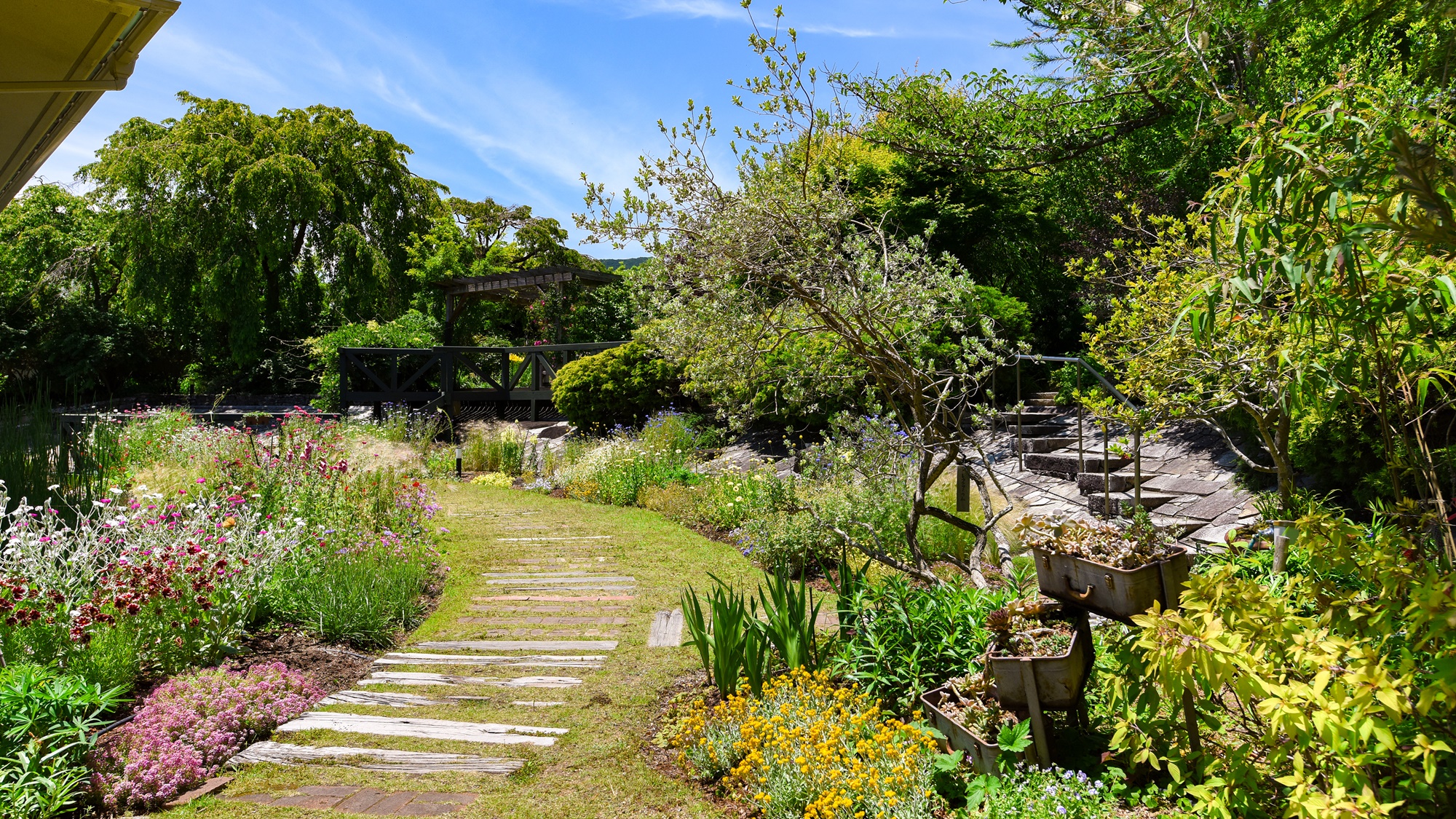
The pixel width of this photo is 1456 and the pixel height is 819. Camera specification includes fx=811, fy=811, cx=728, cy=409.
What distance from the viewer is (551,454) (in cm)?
1173

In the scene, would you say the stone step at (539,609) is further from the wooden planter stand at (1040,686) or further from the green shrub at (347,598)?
the wooden planter stand at (1040,686)

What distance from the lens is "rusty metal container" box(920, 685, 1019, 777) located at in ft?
9.11

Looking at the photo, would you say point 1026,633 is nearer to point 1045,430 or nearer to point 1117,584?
point 1117,584

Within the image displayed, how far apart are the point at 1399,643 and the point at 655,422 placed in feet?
31.5

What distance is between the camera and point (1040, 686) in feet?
9.15

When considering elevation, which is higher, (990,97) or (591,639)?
(990,97)

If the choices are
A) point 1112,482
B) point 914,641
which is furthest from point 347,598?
point 1112,482

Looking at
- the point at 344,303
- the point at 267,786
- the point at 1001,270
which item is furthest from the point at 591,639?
the point at 344,303

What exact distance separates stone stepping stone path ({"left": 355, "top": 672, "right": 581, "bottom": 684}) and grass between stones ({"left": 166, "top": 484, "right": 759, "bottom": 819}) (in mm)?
54

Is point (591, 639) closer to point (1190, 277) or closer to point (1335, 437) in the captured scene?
point (1190, 277)

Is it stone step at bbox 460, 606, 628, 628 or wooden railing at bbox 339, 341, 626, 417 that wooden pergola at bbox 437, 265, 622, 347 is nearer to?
wooden railing at bbox 339, 341, 626, 417

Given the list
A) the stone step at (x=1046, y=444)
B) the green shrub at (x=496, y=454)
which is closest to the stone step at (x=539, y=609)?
the stone step at (x=1046, y=444)

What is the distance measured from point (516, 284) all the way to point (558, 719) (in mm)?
15440

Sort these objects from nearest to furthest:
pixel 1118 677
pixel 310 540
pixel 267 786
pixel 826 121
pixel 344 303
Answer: pixel 1118 677
pixel 267 786
pixel 826 121
pixel 310 540
pixel 344 303
